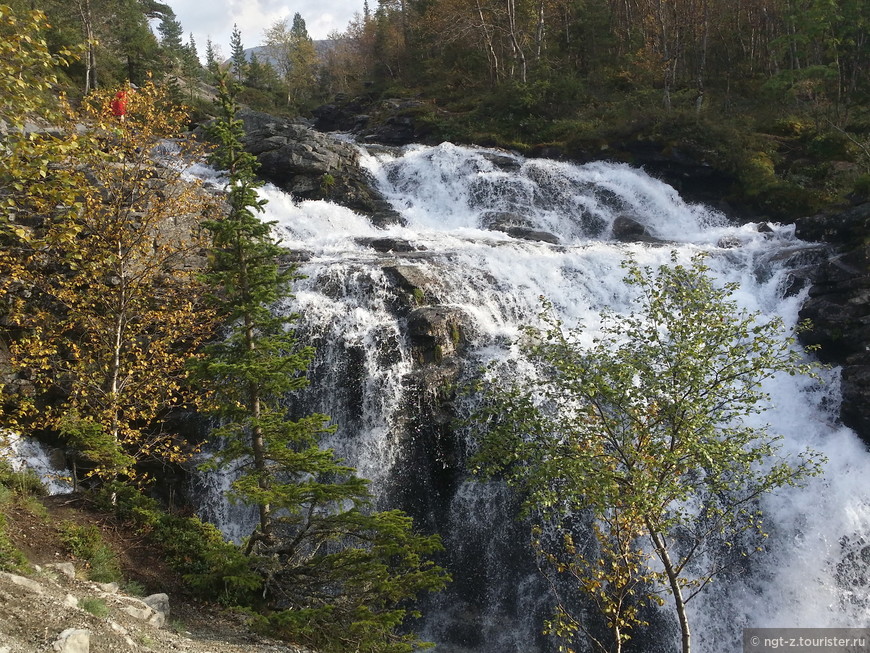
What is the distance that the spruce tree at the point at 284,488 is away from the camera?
293 inches

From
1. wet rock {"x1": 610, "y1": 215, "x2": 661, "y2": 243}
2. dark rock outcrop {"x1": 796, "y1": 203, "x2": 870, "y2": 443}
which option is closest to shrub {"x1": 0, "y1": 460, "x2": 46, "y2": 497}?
dark rock outcrop {"x1": 796, "y1": 203, "x2": 870, "y2": 443}

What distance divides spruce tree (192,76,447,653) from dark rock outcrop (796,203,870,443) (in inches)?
487

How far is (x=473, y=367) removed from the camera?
14711mm

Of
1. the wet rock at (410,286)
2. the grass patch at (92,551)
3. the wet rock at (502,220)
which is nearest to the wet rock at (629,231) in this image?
the wet rock at (502,220)

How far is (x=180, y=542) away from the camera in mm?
10031

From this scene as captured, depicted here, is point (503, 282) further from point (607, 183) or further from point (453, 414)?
point (607, 183)

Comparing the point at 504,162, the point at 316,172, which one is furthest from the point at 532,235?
the point at 316,172

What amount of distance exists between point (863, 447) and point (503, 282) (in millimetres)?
10398

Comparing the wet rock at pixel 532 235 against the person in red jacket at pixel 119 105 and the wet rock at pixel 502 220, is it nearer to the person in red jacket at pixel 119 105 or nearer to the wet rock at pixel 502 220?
the wet rock at pixel 502 220

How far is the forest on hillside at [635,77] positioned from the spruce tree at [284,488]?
21.6 metres

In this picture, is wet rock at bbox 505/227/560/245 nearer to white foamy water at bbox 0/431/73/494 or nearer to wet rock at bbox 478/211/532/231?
wet rock at bbox 478/211/532/231

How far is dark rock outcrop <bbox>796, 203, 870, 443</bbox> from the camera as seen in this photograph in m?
14.5

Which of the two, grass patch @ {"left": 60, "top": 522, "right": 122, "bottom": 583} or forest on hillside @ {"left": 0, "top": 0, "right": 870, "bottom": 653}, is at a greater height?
forest on hillside @ {"left": 0, "top": 0, "right": 870, "bottom": 653}

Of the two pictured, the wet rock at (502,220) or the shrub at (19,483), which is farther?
the wet rock at (502,220)
